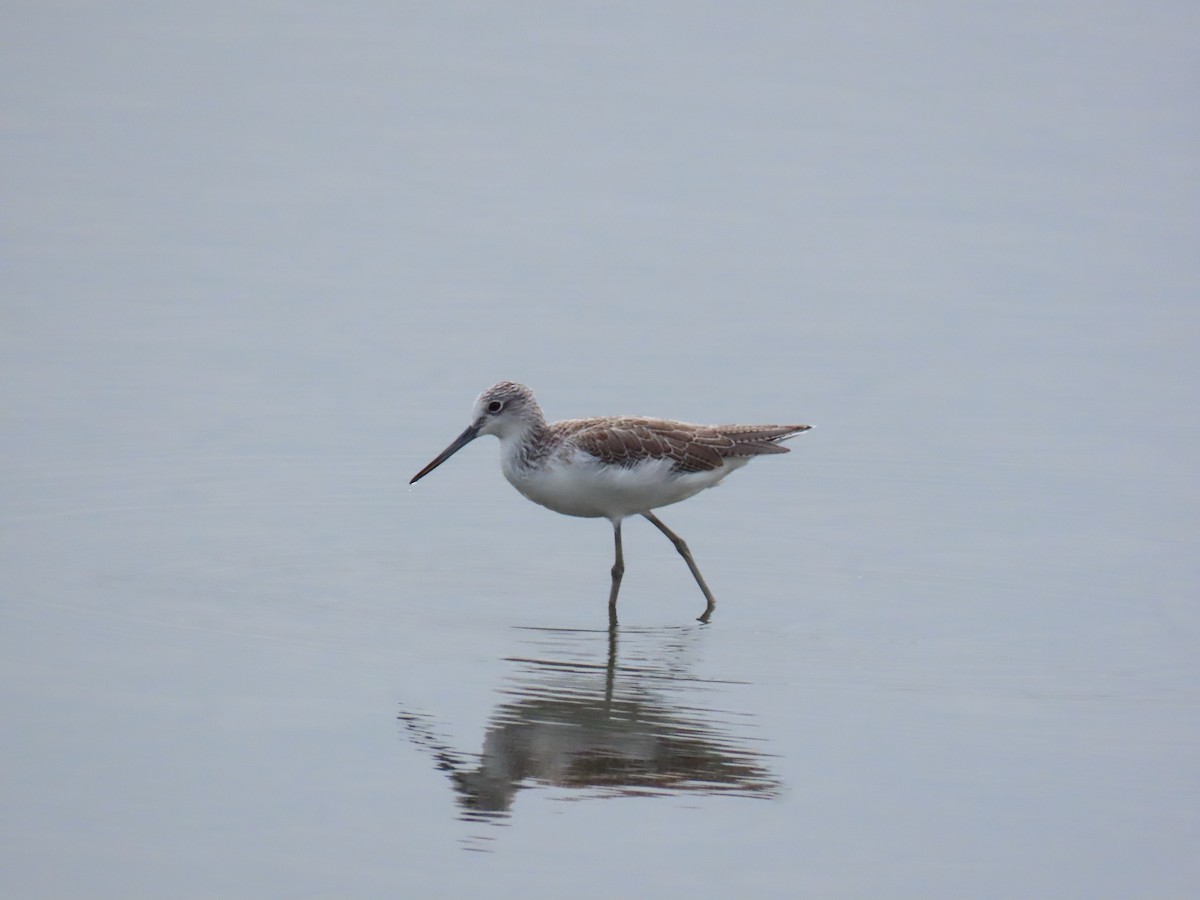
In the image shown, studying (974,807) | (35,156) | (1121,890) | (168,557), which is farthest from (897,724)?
(35,156)

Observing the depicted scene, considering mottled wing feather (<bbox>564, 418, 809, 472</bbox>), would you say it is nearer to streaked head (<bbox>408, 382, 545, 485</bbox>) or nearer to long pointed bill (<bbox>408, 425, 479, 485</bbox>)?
streaked head (<bbox>408, 382, 545, 485</bbox>)

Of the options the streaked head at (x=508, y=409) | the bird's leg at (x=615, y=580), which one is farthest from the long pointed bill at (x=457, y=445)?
the bird's leg at (x=615, y=580)

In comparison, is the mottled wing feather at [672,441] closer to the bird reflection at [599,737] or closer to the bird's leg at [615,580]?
the bird's leg at [615,580]

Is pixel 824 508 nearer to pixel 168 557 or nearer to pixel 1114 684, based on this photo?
pixel 1114 684

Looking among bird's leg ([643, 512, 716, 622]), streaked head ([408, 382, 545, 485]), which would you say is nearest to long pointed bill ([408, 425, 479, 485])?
streaked head ([408, 382, 545, 485])

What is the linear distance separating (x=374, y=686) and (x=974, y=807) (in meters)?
3.20

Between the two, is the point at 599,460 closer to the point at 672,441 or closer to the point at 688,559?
the point at 672,441

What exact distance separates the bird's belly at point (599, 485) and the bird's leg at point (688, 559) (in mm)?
309

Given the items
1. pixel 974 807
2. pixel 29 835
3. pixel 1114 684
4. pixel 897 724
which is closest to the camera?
pixel 29 835

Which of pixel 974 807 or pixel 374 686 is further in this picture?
pixel 374 686

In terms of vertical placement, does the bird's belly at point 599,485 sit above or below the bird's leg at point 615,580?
above

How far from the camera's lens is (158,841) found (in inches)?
339

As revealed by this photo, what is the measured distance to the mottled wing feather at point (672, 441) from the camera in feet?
40.8

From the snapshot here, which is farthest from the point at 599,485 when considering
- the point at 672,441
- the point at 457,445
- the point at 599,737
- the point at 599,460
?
the point at 599,737
